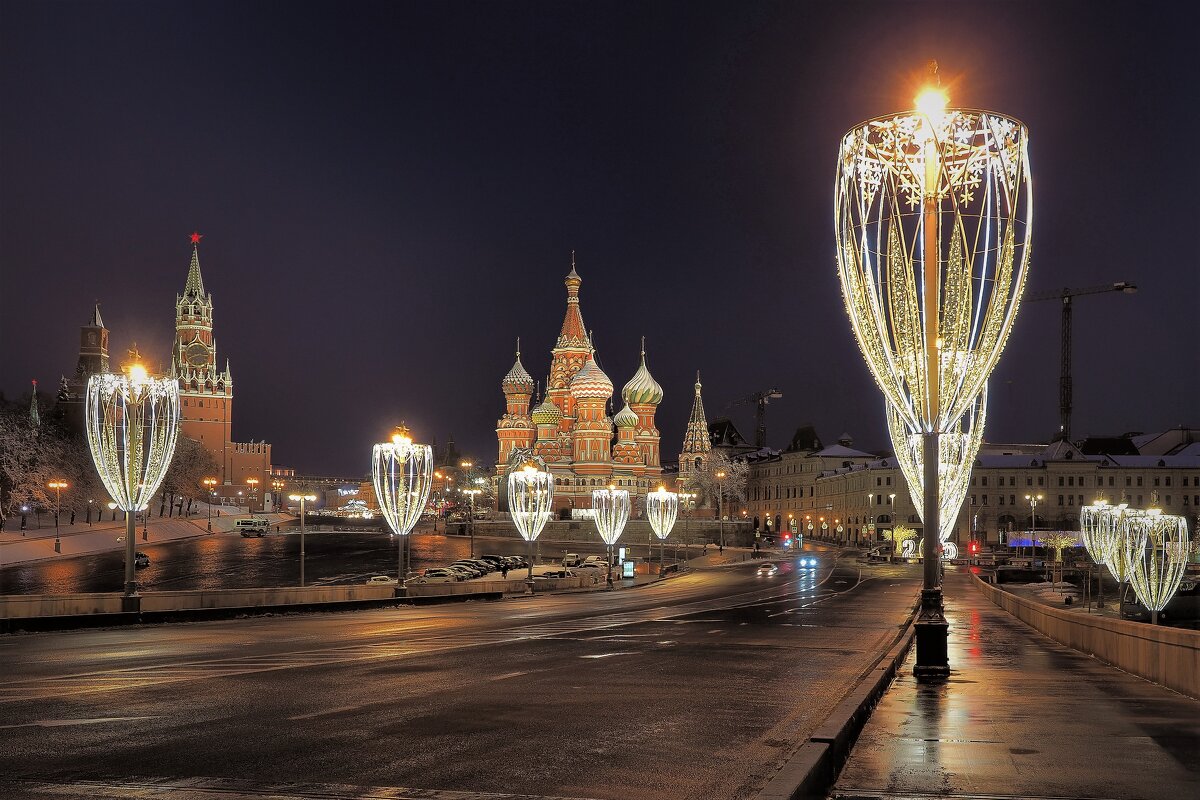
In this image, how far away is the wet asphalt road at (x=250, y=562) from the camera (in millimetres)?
62625

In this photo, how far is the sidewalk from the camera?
28.3 ft

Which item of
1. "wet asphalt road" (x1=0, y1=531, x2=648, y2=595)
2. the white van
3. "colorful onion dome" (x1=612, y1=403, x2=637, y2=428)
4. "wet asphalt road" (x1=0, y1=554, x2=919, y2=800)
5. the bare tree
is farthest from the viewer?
the bare tree

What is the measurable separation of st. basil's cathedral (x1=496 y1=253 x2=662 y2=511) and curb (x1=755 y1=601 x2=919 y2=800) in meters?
102

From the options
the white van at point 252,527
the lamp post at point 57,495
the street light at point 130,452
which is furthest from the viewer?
the white van at point 252,527

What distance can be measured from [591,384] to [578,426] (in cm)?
487

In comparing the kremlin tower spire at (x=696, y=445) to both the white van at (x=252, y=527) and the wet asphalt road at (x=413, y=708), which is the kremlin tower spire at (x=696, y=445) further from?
the wet asphalt road at (x=413, y=708)

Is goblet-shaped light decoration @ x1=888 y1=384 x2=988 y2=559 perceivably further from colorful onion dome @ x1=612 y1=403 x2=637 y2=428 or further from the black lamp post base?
colorful onion dome @ x1=612 y1=403 x2=637 y2=428

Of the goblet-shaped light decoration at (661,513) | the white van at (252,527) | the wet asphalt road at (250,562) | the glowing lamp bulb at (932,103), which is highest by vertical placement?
the glowing lamp bulb at (932,103)

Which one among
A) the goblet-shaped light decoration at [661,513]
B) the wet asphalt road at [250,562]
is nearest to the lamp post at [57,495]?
the wet asphalt road at [250,562]

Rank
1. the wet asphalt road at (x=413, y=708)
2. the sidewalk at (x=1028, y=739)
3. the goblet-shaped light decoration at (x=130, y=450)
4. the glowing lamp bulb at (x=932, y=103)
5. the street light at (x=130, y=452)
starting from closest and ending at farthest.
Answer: the sidewalk at (x=1028, y=739) → the wet asphalt road at (x=413, y=708) → the glowing lamp bulb at (x=932, y=103) → the street light at (x=130, y=452) → the goblet-shaped light decoration at (x=130, y=450)

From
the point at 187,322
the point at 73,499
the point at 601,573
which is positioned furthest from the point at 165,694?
the point at 187,322

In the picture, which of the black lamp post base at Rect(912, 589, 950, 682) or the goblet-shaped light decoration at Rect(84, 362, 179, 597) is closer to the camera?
the black lamp post base at Rect(912, 589, 950, 682)

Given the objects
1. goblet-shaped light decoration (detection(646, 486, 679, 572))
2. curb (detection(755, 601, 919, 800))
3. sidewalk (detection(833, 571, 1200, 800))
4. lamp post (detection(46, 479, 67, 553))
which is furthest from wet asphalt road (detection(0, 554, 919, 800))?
lamp post (detection(46, 479, 67, 553))

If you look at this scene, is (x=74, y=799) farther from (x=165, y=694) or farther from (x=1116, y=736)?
(x=1116, y=736)
